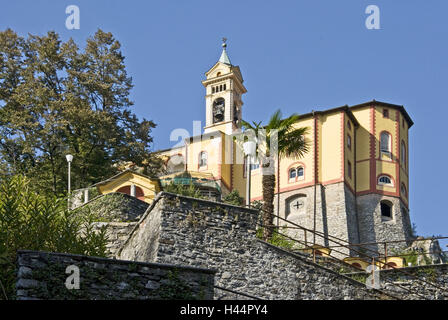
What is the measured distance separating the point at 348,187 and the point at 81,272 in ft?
126

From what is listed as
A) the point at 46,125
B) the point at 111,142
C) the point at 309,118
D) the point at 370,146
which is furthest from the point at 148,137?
the point at 370,146

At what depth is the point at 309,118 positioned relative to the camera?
49906 mm

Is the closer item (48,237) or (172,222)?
(48,237)

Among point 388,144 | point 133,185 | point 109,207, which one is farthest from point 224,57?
point 109,207

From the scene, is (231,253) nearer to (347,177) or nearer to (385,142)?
(347,177)

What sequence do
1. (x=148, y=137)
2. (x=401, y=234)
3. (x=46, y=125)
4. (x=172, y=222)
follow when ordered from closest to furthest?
(x=172, y=222) → (x=46, y=125) → (x=148, y=137) → (x=401, y=234)

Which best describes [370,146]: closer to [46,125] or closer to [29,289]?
[46,125]

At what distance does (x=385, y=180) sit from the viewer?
4972 centimetres

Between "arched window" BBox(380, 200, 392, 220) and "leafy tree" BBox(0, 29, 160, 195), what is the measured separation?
672 inches

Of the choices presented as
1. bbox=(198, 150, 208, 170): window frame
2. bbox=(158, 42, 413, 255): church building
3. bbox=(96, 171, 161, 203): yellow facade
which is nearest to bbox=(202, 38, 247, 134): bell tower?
bbox=(198, 150, 208, 170): window frame

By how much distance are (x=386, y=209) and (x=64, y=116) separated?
76.8ft

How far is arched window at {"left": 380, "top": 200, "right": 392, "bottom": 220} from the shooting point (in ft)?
161

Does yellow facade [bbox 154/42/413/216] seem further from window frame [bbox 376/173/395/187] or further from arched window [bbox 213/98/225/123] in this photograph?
arched window [bbox 213/98/225/123]

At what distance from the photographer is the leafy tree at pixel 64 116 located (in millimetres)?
39250
